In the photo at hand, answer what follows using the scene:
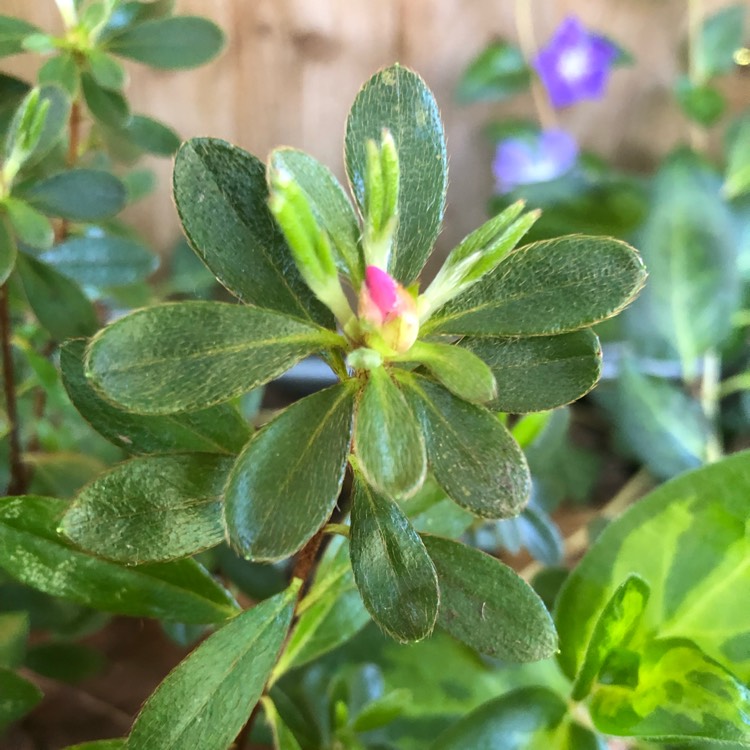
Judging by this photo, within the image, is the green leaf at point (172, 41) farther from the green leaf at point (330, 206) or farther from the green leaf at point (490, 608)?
the green leaf at point (490, 608)

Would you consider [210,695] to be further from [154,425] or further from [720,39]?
[720,39]

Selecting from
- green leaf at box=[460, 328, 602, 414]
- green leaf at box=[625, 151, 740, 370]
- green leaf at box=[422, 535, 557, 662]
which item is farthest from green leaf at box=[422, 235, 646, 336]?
green leaf at box=[625, 151, 740, 370]

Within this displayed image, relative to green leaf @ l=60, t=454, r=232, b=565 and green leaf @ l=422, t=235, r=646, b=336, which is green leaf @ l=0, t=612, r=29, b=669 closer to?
green leaf @ l=60, t=454, r=232, b=565

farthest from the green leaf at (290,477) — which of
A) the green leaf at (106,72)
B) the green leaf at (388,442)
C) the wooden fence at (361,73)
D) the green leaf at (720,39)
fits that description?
the green leaf at (720,39)

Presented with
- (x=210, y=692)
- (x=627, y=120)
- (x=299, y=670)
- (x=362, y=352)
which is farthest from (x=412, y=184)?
(x=627, y=120)

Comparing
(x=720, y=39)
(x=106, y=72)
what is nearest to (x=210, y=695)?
(x=106, y=72)

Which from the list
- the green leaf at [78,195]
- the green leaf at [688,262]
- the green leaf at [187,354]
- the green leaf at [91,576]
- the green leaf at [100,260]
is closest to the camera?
the green leaf at [187,354]
